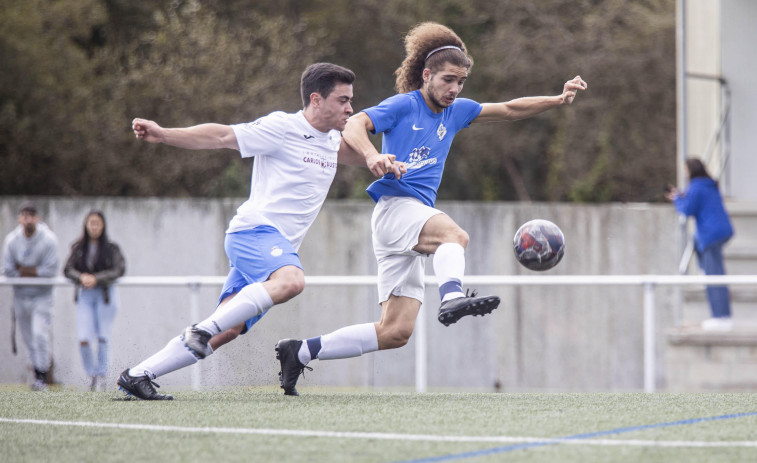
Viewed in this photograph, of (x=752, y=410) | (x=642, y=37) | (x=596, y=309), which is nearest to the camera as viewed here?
(x=752, y=410)

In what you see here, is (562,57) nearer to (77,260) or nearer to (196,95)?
(196,95)

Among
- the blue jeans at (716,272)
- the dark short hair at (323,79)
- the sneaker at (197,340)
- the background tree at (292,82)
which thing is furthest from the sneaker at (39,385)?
the background tree at (292,82)

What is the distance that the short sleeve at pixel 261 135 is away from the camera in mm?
5988

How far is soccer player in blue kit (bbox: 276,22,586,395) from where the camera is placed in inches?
243

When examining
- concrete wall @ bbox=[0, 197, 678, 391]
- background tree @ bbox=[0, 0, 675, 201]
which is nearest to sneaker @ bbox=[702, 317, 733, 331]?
concrete wall @ bbox=[0, 197, 678, 391]

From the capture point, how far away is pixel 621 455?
13.9 feet

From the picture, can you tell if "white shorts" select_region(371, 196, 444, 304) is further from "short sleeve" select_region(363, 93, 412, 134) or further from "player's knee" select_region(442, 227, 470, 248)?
A: "short sleeve" select_region(363, 93, 412, 134)

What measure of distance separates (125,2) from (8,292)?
1182 centimetres

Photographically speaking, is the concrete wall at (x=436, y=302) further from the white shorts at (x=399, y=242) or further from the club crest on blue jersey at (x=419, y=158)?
the club crest on blue jersey at (x=419, y=158)

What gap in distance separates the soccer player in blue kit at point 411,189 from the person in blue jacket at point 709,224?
532cm

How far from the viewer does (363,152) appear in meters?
5.93

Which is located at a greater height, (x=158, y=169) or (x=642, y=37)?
(x=642, y=37)

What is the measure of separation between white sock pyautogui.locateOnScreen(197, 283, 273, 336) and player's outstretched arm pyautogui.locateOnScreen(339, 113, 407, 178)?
2.86 feet

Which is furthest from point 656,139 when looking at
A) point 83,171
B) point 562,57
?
point 83,171
